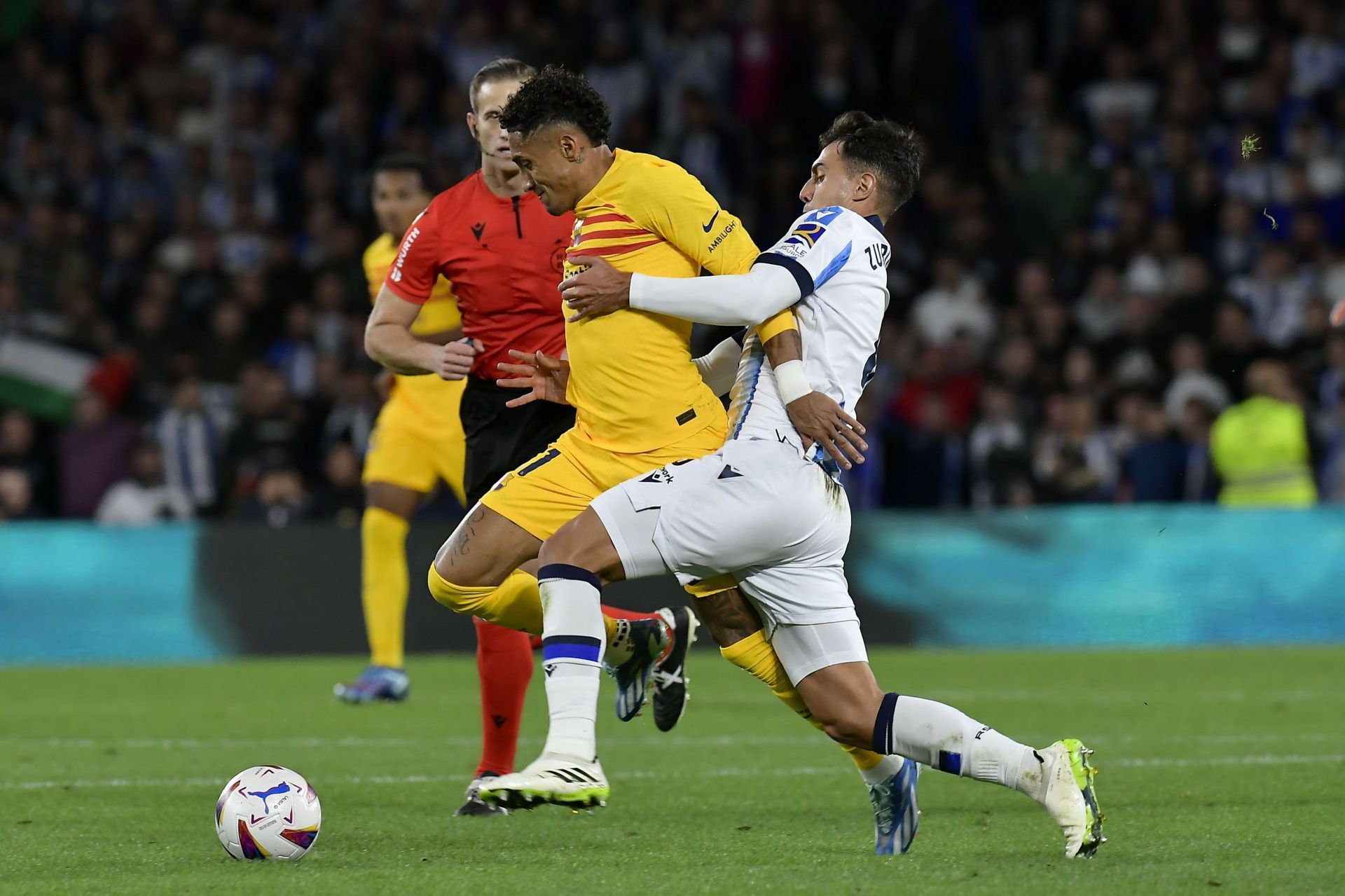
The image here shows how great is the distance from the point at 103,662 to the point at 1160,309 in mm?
7776

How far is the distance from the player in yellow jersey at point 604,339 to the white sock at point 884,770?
85cm

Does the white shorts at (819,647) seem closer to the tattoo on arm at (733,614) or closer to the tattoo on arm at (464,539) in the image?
the tattoo on arm at (733,614)

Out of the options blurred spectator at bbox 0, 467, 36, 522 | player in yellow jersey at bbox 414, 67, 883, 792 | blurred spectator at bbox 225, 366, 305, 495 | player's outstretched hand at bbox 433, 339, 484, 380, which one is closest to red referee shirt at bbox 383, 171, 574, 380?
player's outstretched hand at bbox 433, 339, 484, 380

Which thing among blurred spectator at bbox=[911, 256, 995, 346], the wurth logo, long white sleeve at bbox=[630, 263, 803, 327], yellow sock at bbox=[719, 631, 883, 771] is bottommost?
yellow sock at bbox=[719, 631, 883, 771]

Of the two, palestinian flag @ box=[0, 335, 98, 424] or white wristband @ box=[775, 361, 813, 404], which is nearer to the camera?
white wristband @ box=[775, 361, 813, 404]

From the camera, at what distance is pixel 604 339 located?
5.34m

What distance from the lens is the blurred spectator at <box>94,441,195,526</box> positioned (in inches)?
525

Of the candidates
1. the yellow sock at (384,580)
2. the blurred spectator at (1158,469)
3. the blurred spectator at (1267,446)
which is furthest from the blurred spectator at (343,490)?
the blurred spectator at (1267,446)

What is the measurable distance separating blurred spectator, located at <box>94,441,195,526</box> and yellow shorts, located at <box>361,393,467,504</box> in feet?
14.7

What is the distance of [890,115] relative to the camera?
16.1 m

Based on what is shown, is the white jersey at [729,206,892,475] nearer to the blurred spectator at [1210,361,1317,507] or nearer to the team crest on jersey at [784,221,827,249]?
the team crest on jersey at [784,221,827,249]

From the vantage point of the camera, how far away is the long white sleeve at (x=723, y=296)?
16.2 ft

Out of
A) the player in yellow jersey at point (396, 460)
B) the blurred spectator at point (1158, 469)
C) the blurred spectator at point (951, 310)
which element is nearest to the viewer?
the player in yellow jersey at point (396, 460)

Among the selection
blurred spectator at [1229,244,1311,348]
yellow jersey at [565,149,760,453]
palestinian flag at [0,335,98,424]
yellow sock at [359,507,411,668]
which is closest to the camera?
yellow jersey at [565,149,760,453]
